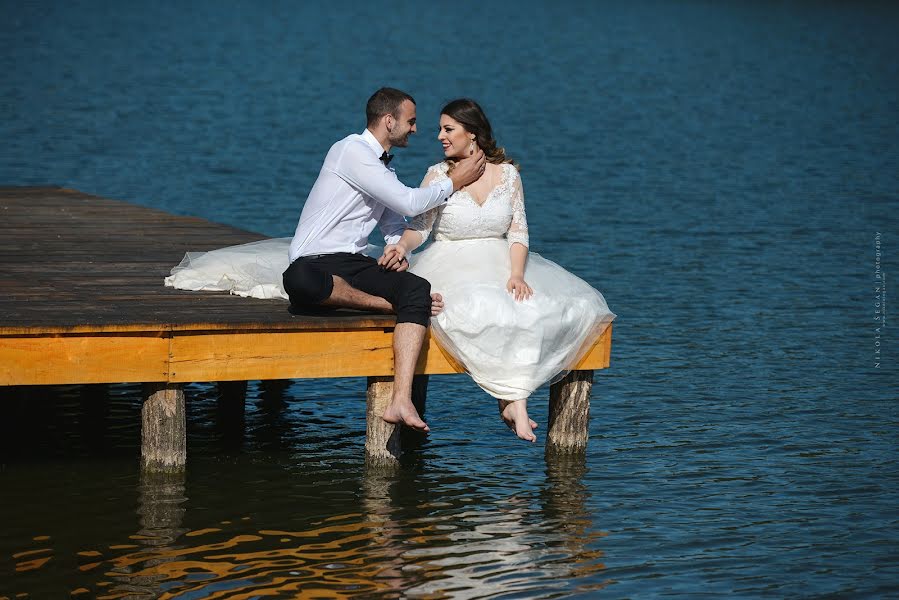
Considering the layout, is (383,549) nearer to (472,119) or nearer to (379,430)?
(379,430)

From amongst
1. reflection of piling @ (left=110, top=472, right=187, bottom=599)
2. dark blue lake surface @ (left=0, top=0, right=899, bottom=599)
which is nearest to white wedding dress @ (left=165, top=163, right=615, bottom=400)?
dark blue lake surface @ (left=0, top=0, right=899, bottom=599)

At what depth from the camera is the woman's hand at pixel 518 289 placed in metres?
9.45

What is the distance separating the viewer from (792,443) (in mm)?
10969

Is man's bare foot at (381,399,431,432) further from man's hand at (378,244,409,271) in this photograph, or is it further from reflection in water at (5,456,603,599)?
man's hand at (378,244,409,271)

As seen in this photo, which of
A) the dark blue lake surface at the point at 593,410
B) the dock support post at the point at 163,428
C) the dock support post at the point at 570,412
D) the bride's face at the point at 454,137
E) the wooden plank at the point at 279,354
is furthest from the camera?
the dock support post at the point at 570,412

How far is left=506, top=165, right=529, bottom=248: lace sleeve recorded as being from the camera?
9789mm

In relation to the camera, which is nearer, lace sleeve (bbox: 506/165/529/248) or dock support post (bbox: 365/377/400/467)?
dock support post (bbox: 365/377/400/467)

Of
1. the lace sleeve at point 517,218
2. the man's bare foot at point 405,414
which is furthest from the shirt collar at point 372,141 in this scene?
the man's bare foot at point 405,414

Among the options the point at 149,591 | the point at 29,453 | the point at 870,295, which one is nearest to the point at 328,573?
the point at 149,591

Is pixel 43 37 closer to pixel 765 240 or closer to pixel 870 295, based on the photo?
pixel 765 240

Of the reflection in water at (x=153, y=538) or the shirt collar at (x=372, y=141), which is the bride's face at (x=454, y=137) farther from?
the reflection in water at (x=153, y=538)

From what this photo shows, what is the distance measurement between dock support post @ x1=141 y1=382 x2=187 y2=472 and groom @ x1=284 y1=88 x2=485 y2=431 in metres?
0.98

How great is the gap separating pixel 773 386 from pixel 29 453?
241 inches

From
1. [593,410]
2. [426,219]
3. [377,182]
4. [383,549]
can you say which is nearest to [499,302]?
[426,219]
